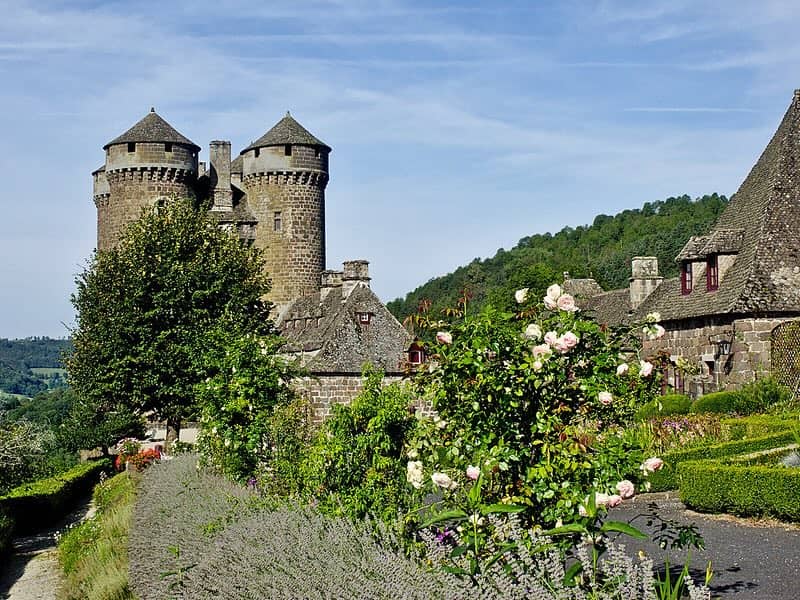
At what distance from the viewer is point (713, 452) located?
55.7ft

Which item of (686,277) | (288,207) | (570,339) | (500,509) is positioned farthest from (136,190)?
(500,509)

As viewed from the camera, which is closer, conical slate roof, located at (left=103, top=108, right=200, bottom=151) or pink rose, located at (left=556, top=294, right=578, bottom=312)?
pink rose, located at (left=556, top=294, right=578, bottom=312)

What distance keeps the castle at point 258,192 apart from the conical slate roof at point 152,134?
42mm

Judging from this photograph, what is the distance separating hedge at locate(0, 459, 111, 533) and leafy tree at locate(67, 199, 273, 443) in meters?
4.11

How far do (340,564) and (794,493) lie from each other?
849 cm

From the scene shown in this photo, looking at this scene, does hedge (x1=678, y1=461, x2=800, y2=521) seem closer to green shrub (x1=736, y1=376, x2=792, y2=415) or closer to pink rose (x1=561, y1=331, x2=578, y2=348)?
green shrub (x1=736, y1=376, x2=792, y2=415)

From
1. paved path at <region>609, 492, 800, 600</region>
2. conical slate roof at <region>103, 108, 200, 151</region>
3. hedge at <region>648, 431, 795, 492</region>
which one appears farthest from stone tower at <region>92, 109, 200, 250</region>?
paved path at <region>609, 492, 800, 600</region>

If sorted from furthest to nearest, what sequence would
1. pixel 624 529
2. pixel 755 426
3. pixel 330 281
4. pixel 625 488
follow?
pixel 330 281, pixel 755 426, pixel 625 488, pixel 624 529

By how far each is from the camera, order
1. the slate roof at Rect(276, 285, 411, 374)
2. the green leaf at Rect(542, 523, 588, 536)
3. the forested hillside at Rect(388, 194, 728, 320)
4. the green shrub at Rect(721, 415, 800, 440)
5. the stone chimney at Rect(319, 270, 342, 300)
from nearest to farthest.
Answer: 1. the green leaf at Rect(542, 523, 588, 536)
2. the green shrub at Rect(721, 415, 800, 440)
3. the slate roof at Rect(276, 285, 411, 374)
4. the stone chimney at Rect(319, 270, 342, 300)
5. the forested hillside at Rect(388, 194, 728, 320)

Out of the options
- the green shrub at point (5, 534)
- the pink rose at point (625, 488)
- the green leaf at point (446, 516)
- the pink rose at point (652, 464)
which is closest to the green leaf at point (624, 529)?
the pink rose at point (625, 488)

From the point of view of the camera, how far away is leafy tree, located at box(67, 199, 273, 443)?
3128 centimetres

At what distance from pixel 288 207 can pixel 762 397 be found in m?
28.1

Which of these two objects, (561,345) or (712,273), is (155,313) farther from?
(561,345)

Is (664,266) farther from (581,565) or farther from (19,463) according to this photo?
(581,565)
